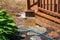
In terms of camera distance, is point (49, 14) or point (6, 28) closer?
point (6, 28)

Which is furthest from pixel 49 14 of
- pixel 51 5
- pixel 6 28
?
pixel 6 28

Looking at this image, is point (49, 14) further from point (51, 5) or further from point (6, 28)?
point (6, 28)

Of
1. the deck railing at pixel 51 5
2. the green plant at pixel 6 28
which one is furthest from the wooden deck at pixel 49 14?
the green plant at pixel 6 28

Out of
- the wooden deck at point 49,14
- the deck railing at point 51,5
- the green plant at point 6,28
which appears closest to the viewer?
the green plant at point 6,28

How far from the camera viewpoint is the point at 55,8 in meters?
6.36

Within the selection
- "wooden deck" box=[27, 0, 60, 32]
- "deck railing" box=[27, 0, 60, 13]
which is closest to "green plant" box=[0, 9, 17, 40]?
"wooden deck" box=[27, 0, 60, 32]

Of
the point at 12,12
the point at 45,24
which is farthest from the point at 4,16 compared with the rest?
the point at 12,12

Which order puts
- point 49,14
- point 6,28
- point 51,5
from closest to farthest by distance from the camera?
point 6,28, point 51,5, point 49,14

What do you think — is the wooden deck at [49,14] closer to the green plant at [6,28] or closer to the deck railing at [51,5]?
the deck railing at [51,5]

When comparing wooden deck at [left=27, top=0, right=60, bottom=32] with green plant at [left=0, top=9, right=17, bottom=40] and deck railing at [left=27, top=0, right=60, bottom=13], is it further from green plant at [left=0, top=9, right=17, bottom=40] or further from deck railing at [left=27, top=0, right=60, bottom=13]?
green plant at [left=0, top=9, right=17, bottom=40]

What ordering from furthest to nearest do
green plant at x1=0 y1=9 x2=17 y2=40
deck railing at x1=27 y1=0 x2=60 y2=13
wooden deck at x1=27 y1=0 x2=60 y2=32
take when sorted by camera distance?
deck railing at x1=27 y1=0 x2=60 y2=13
wooden deck at x1=27 y1=0 x2=60 y2=32
green plant at x1=0 y1=9 x2=17 y2=40

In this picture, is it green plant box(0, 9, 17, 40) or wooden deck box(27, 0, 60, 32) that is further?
wooden deck box(27, 0, 60, 32)

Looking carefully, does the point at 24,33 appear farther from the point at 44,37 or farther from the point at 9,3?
the point at 9,3

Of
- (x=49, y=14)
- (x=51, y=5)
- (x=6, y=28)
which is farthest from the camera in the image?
(x=49, y=14)
